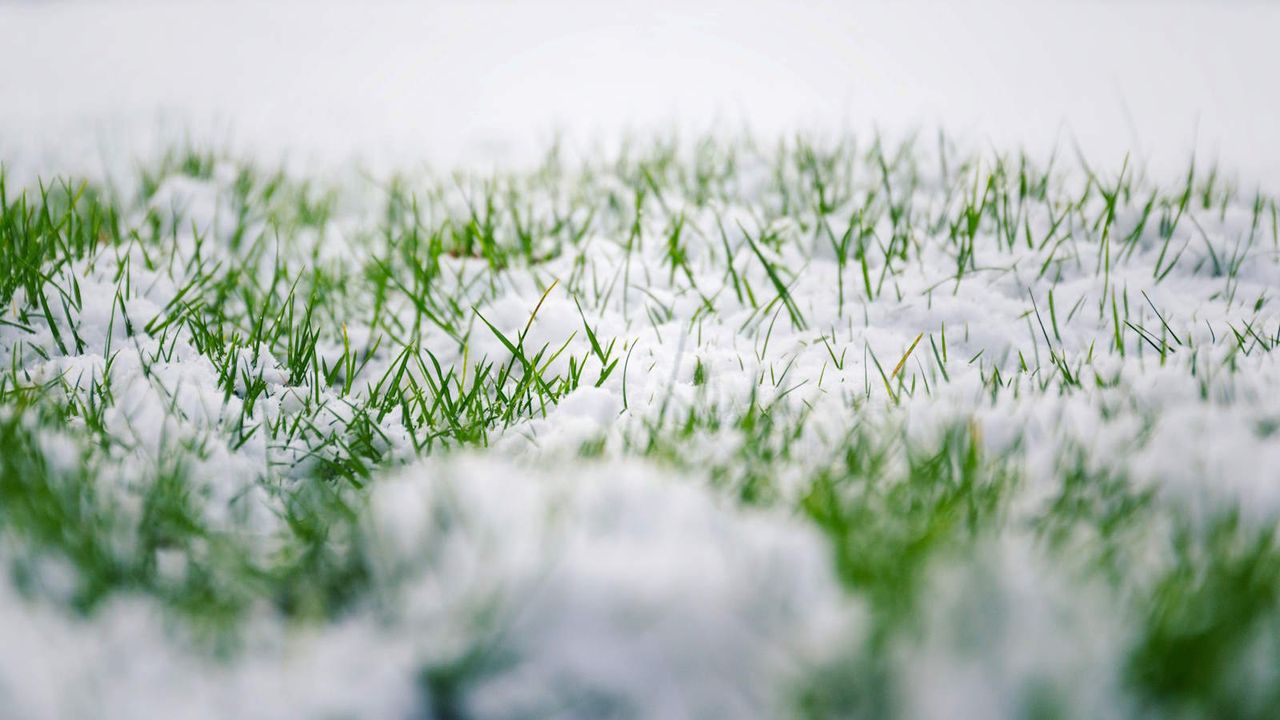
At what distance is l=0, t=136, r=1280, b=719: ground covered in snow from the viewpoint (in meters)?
0.77

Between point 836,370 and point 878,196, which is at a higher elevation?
point 878,196

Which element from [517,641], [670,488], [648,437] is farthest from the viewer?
[648,437]

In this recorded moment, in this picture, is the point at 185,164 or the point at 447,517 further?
the point at 185,164

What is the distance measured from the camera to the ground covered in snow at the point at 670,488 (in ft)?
2.52

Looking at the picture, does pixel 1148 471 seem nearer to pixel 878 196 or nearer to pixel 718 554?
pixel 718 554

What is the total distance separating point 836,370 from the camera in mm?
1667

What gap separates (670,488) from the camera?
972mm

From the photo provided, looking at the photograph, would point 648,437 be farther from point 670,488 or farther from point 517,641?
point 517,641

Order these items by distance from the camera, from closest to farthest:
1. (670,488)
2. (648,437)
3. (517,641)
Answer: (517,641) < (670,488) < (648,437)

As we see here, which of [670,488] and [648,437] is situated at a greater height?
[670,488]

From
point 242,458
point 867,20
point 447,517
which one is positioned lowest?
point 242,458

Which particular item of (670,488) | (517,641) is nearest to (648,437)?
(670,488)

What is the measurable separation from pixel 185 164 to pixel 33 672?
2523mm

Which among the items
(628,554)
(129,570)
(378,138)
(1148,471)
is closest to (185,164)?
(378,138)
